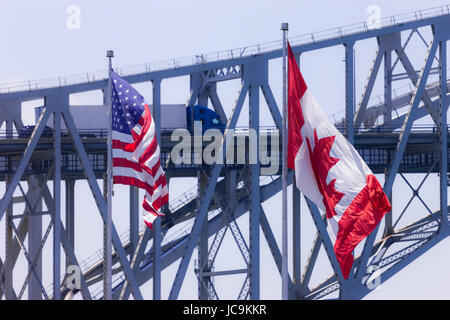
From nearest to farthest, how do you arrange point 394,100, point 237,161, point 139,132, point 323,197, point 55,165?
point 323,197 < point 139,132 < point 55,165 < point 237,161 < point 394,100

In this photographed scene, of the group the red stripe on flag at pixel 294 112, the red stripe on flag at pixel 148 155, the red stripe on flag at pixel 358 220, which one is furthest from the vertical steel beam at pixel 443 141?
the red stripe on flag at pixel 358 220

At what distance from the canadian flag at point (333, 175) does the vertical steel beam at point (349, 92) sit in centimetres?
2529

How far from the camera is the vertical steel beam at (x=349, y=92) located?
6900cm

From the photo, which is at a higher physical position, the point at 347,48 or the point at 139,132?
the point at 347,48

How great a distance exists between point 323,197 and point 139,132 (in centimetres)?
904

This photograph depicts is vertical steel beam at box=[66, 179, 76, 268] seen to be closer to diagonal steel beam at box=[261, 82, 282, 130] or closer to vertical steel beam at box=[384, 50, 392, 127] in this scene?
diagonal steel beam at box=[261, 82, 282, 130]

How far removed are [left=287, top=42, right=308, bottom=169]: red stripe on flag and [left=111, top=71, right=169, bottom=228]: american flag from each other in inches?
250

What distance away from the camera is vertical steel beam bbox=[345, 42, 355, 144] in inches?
2717

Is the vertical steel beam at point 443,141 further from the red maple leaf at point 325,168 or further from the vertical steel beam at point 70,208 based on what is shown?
the red maple leaf at point 325,168

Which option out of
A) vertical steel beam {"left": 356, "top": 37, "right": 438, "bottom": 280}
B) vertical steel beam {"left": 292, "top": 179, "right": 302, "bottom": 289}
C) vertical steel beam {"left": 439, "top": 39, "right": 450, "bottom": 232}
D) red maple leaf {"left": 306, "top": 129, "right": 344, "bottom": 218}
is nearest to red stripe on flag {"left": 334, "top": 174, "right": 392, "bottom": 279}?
red maple leaf {"left": 306, "top": 129, "right": 344, "bottom": 218}

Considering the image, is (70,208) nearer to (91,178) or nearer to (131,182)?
(91,178)

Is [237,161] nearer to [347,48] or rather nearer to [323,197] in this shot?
[347,48]
